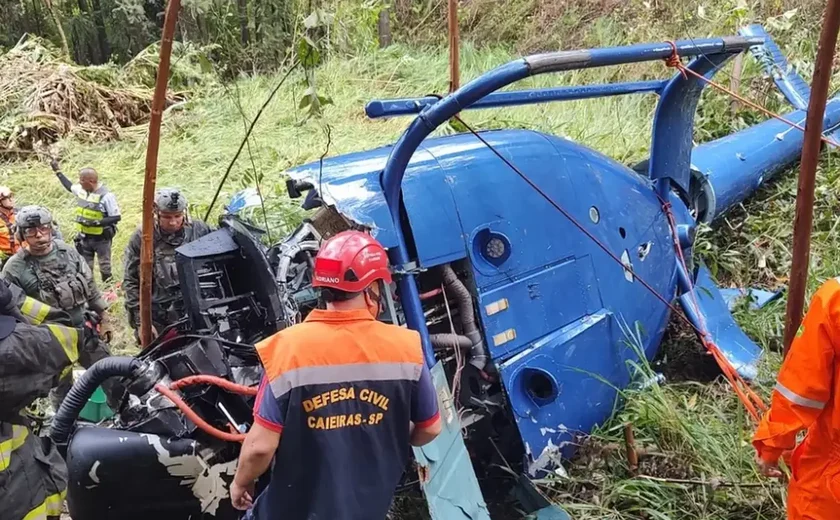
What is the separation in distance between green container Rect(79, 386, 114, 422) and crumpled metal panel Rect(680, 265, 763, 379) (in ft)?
11.0

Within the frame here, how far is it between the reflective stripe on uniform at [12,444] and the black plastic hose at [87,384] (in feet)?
0.51

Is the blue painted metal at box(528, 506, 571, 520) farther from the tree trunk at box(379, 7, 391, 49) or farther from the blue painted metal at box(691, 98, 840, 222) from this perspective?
the tree trunk at box(379, 7, 391, 49)

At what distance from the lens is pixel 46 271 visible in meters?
4.82

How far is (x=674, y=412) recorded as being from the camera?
352 cm

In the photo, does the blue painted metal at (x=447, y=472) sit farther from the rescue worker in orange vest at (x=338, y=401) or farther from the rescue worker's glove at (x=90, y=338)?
the rescue worker's glove at (x=90, y=338)

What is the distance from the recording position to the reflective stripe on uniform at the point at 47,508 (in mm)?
2805

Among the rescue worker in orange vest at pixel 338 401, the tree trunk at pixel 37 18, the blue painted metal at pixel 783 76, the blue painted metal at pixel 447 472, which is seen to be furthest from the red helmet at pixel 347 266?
the tree trunk at pixel 37 18

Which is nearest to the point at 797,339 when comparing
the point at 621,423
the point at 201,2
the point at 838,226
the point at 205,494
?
the point at 621,423

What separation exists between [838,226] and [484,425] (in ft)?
11.3

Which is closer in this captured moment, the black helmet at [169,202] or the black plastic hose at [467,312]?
the black plastic hose at [467,312]

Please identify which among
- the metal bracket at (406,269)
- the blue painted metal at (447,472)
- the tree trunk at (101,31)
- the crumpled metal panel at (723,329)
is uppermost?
the tree trunk at (101,31)

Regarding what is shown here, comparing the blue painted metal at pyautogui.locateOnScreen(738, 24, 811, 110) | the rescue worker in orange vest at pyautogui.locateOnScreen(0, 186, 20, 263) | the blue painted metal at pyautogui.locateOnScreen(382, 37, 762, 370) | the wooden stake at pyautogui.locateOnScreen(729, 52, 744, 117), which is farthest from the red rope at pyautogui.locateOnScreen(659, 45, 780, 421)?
the rescue worker in orange vest at pyautogui.locateOnScreen(0, 186, 20, 263)

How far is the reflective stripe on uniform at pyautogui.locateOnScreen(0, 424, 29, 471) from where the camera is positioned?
269 cm

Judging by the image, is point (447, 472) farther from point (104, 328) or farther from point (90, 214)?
point (90, 214)
